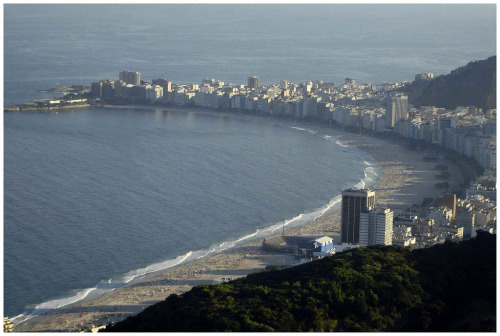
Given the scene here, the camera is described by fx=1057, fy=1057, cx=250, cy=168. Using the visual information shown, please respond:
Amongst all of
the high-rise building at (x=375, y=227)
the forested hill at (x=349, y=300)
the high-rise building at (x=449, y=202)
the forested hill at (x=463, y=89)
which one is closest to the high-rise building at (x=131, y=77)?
the forested hill at (x=463, y=89)

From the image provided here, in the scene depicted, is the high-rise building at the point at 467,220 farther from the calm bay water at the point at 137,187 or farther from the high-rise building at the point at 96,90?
the high-rise building at the point at 96,90

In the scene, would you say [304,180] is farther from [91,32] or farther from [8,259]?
[91,32]

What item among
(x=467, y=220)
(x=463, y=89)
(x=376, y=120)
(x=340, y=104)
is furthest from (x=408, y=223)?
(x=340, y=104)

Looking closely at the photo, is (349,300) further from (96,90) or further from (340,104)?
(96,90)

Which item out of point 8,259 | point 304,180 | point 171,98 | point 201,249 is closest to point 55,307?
point 8,259

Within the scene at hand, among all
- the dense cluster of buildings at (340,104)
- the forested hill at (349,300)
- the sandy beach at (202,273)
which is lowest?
the sandy beach at (202,273)

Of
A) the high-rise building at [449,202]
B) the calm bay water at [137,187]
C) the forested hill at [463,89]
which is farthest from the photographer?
the forested hill at [463,89]
